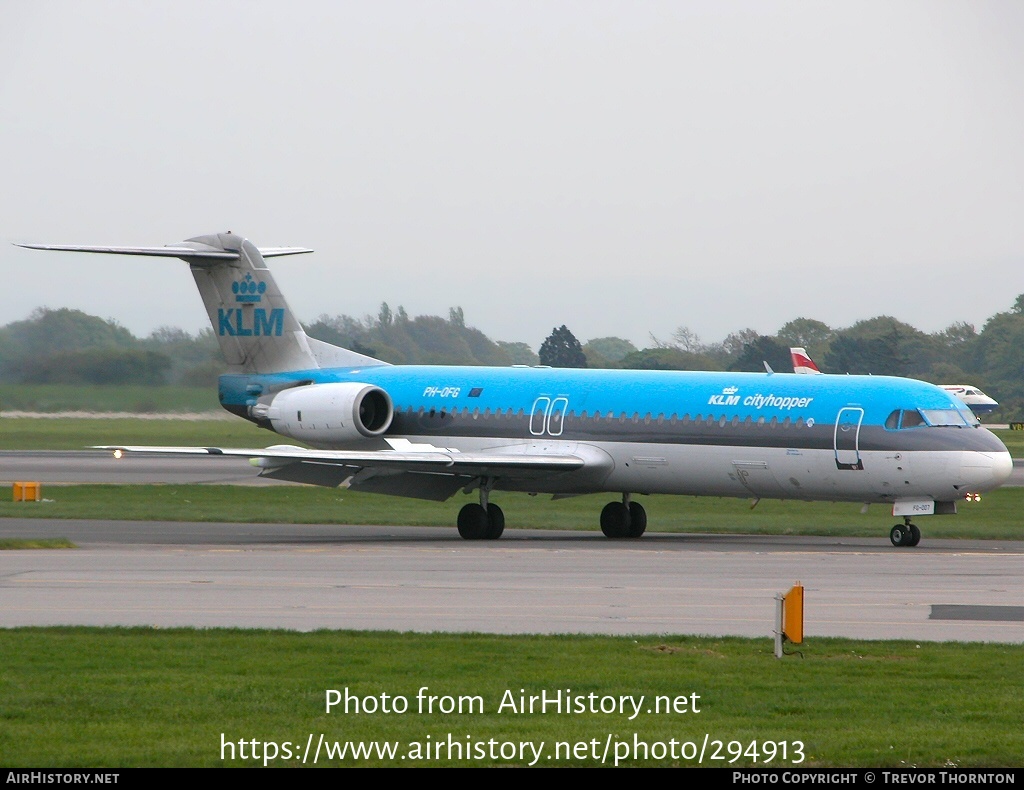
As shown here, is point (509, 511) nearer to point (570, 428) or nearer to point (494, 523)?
point (570, 428)

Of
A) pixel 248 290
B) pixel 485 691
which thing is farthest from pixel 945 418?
pixel 485 691

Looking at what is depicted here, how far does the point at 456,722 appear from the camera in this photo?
10.9 m

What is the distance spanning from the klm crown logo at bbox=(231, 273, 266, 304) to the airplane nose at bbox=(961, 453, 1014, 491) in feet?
50.7

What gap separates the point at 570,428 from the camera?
101 ft

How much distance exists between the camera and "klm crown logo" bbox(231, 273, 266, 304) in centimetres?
3438

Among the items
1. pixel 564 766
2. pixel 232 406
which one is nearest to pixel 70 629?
pixel 564 766

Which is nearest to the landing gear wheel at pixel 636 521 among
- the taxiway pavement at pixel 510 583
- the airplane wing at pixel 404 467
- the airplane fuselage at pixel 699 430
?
the airplane fuselage at pixel 699 430

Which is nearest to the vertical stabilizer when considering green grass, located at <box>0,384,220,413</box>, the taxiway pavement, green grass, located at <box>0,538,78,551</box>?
the taxiway pavement

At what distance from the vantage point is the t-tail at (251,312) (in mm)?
34188

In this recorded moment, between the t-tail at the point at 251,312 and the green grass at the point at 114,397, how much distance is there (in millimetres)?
11831

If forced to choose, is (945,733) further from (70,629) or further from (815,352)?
(815,352)

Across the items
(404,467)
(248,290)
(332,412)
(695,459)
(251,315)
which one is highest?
(248,290)

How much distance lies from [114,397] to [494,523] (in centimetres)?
1989

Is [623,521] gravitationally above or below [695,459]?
below
